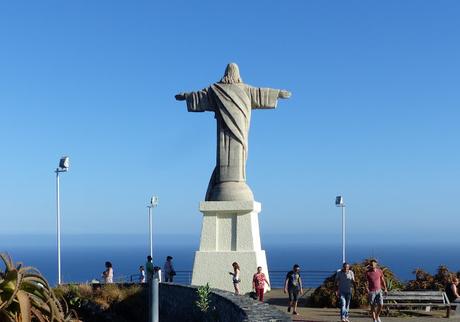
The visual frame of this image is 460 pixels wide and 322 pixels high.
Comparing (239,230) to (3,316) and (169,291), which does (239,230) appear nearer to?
(169,291)

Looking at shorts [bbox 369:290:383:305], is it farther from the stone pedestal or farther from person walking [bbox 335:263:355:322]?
the stone pedestal

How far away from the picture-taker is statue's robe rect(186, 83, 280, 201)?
75.4 feet

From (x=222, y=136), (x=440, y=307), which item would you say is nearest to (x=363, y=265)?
(x=440, y=307)

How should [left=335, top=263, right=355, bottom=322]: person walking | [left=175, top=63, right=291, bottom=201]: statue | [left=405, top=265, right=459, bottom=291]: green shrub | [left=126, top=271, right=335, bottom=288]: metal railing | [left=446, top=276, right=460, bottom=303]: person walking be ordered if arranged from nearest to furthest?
1. [left=335, top=263, right=355, bottom=322]: person walking
2. [left=446, top=276, right=460, bottom=303]: person walking
3. [left=405, top=265, right=459, bottom=291]: green shrub
4. [left=175, top=63, right=291, bottom=201]: statue
5. [left=126, top=271, right=335, bottom=288]: metal railing

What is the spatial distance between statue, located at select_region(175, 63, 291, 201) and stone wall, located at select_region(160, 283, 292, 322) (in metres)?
5.35

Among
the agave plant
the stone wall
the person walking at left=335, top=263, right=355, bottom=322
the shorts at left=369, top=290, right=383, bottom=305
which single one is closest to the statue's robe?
the stone wall

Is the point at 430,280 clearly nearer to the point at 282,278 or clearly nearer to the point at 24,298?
the point at 282,278

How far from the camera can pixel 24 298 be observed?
4879 mm

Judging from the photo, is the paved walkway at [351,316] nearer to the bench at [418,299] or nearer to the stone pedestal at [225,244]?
the bench at [418,299]

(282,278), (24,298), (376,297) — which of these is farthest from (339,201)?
(24,298)

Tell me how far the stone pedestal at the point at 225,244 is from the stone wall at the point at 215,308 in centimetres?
419

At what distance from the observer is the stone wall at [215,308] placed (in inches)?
372

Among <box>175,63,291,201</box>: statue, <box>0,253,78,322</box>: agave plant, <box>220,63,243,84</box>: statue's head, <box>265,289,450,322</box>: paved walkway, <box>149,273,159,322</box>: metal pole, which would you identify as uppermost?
<box>220,63,243,84</box>: statue's head

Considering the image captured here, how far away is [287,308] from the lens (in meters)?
18.3
